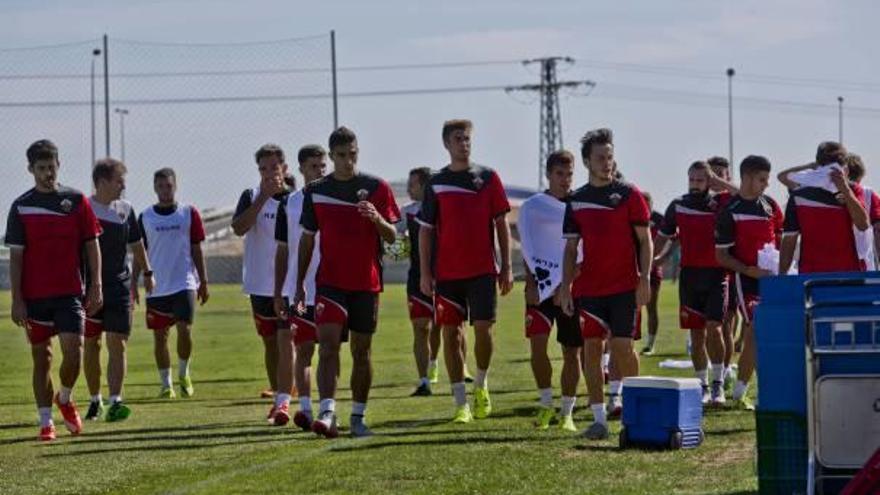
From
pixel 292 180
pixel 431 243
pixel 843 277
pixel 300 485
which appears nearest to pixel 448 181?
pixel 431 243

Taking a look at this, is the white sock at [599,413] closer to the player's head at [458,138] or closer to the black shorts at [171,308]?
the player's head at [458,138]

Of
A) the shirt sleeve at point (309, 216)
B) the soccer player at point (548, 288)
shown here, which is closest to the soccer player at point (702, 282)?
the soccer player at point (548, 288)

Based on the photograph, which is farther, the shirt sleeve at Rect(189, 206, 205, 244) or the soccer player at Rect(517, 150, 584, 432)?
the shirt sleeve at Rect(189, 206, 205, 244)

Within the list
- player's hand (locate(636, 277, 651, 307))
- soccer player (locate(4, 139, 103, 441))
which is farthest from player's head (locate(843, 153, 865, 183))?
soccer player (locate(4, 139, 103, 441))

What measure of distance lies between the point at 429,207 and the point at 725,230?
2744mm

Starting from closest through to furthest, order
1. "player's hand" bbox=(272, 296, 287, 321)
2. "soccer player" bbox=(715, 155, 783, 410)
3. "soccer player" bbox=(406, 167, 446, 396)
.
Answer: "player's hand" bbox=(272, 296, 287, 321) < "soccer player" bbox=(715, 155, 783, 410) < "soccer player" bbox=(406, 167, 446, 396)

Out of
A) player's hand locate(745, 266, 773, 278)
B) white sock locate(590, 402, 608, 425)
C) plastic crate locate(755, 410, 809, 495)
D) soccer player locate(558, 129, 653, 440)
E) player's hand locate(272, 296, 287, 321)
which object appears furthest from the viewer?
player's hand locate(745, 266, 773, 278)

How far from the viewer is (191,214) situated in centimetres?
2056

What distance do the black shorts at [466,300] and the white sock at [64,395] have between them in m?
3.03

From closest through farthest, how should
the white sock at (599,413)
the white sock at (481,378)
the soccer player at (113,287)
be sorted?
the white sock at (599,413), the white sock at (481,378), the soccer player at (113,287)

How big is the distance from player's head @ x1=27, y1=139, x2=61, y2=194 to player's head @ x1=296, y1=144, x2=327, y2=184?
6.82ft

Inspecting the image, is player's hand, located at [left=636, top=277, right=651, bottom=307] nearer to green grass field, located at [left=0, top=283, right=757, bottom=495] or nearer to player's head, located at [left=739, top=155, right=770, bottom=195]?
green grass field, located at [left=0, top=283, right=757, bottom=495]

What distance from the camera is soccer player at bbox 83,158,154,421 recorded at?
17692 mm

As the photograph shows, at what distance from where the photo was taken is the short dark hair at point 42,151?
50.7 ft
